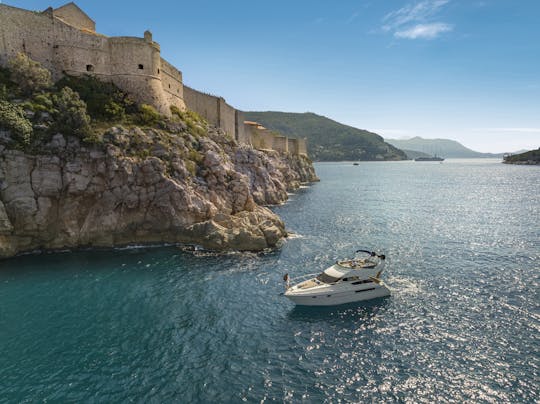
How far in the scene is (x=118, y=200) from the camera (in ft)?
134

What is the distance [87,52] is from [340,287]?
49.4 m

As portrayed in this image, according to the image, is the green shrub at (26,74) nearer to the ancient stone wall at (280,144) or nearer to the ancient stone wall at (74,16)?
the ancient stone wall at (74,16)

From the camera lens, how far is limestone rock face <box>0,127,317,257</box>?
36781 mm

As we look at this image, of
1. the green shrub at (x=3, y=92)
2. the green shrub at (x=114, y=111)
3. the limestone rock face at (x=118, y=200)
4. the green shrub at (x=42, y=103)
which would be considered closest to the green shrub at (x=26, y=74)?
the green shrub at (x=42, y=103)

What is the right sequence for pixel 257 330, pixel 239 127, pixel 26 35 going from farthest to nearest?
pixel 239 127
pixel 26 35
pixel 257 330

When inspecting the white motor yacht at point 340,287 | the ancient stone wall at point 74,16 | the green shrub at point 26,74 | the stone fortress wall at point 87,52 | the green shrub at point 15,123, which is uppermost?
the ancient stone wall at point 74,16

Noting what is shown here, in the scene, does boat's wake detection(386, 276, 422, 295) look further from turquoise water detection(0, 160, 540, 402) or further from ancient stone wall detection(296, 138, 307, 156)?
ancient stone wall detection(296, 138, 307, 156)

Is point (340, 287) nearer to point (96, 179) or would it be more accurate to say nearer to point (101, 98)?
point (96, 179)

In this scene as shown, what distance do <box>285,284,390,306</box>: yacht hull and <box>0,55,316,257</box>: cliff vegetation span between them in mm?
14500

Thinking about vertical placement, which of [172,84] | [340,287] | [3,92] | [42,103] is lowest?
[340,287]

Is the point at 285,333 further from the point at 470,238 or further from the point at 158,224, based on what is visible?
the point at 470,238

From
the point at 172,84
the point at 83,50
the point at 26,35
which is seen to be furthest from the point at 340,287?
the point at 26,35

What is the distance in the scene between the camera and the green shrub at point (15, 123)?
120ft

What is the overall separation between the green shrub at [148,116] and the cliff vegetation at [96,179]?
16 centimetres
